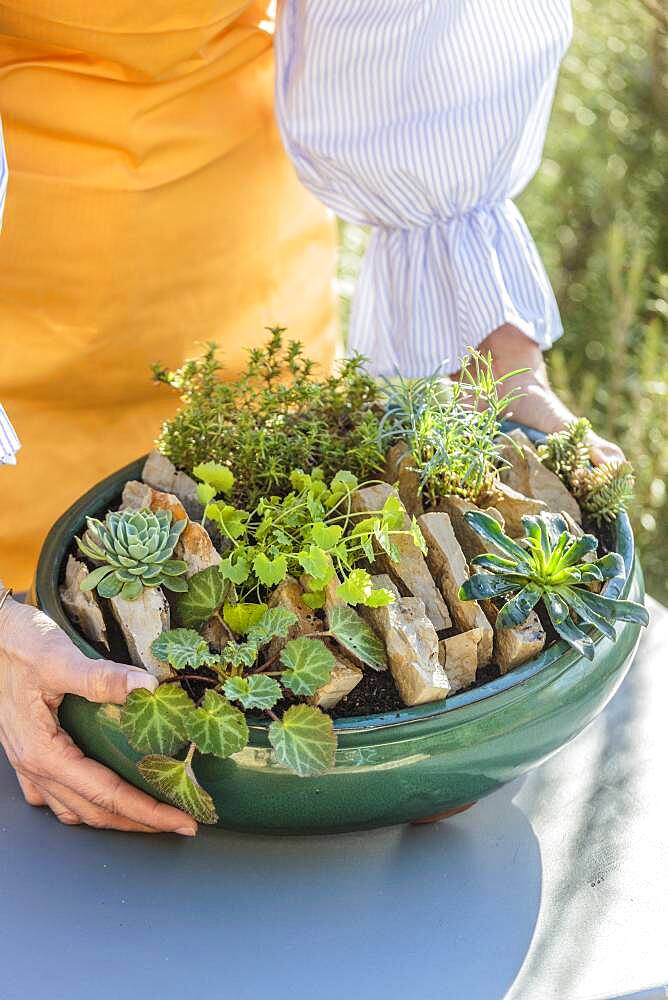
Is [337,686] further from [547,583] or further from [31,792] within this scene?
[31,792]

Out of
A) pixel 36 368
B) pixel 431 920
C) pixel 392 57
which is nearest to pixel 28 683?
pixel 431 920

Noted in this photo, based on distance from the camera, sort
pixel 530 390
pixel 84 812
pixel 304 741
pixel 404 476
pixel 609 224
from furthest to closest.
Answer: pixel 609 224
pixel 530 390
pixel 404 476
pixel 84 812
pixel 304 741

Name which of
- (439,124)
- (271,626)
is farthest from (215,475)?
(439,124)

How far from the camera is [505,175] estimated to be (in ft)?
3.82

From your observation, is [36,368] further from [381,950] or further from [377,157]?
[381,950]

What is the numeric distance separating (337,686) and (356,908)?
155 millimetres

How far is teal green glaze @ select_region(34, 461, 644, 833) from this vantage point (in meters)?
0.68

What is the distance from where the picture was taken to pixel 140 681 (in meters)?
0.68

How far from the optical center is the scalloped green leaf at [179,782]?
0.67 meters

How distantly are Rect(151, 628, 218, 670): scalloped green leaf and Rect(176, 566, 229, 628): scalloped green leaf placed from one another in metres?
0.04

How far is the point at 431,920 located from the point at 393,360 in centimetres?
68

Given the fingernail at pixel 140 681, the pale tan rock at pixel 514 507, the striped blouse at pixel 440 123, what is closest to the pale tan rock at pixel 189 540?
the fingernail at pixel 140 681

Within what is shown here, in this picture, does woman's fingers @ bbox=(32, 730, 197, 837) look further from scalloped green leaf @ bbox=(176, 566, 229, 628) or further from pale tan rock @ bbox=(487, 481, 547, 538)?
pale tan rock @ bbox=(487, 481, 547, 538)

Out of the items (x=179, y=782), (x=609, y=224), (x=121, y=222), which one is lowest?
(x=609, y=224)
